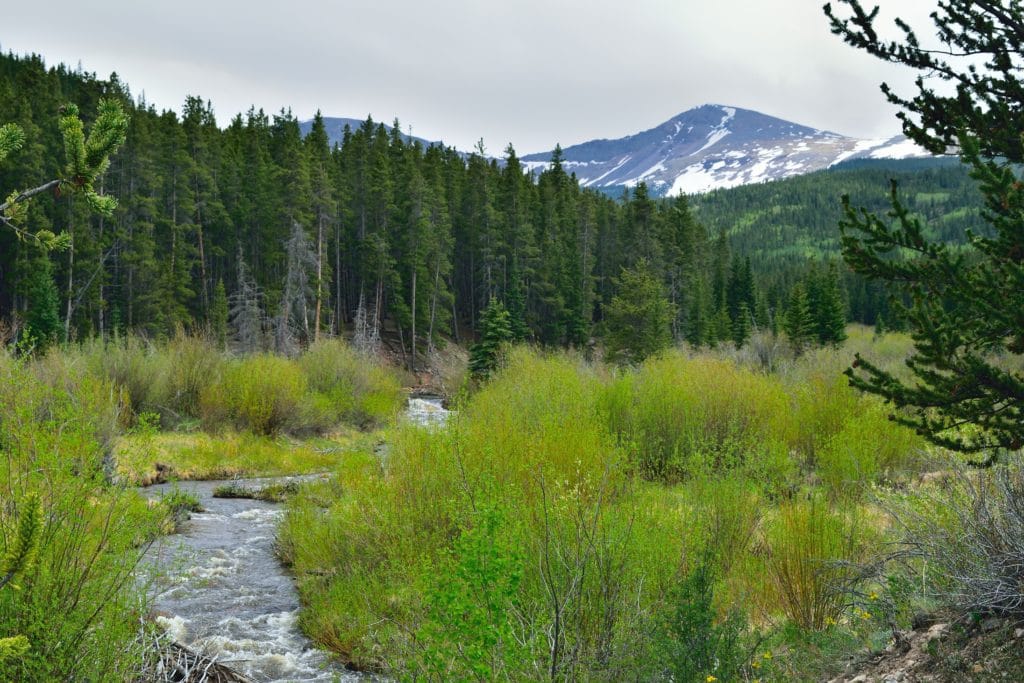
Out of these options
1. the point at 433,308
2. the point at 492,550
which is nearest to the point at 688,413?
the point at 492,550

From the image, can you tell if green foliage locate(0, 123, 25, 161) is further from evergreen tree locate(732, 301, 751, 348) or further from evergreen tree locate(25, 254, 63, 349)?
evergreen tree locate(732, 301, 751, 348)

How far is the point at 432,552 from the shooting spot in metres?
7.73

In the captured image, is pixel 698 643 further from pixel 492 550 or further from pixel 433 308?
pixel 433 308

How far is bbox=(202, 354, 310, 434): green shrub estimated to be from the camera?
2014 centimetres

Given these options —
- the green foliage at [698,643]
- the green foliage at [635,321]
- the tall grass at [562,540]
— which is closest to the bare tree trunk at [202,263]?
the green foliage at [635,321]

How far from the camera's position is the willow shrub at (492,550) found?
436cm

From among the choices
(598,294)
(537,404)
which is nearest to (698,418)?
(537,404)

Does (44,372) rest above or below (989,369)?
below

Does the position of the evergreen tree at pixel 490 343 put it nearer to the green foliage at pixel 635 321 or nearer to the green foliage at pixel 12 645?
the green foliage at pixel 635 321

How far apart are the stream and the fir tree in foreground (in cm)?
476

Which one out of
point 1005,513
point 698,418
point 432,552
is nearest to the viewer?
point 1005,513

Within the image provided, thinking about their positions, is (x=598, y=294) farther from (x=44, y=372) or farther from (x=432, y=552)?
(x=432, y=552)

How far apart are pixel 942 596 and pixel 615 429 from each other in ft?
27.6

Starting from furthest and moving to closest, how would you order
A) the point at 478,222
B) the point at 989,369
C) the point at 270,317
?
the point at 478,222 → the point at 270,317 → the point at 989,369
